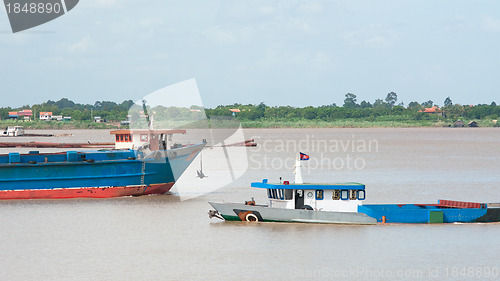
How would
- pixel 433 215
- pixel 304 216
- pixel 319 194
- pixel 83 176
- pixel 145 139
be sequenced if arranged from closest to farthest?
pixel 304 216 < pixel 319 194 < pixel 433 215 < pixel 83 176 < pixel 145 139

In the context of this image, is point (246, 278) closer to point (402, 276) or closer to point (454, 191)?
point (402, 276)

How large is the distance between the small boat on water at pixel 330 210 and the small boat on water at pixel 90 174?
9388 mm

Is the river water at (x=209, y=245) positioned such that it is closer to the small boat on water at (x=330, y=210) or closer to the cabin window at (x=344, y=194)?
the small boat on water at (x=330, y=210)

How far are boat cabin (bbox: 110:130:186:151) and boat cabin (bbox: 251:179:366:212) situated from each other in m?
12.9

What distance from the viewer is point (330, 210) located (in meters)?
32.6

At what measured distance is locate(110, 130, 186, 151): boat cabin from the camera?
44.4 m

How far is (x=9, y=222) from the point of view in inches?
1394

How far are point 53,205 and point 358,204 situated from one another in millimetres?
16464

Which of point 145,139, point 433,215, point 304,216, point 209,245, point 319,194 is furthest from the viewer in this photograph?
point 145,139

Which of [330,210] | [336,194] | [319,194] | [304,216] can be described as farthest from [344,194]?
[304,216]

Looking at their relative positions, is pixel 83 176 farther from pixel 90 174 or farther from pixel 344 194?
→ pixel 344 194

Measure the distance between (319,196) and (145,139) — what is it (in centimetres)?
1568

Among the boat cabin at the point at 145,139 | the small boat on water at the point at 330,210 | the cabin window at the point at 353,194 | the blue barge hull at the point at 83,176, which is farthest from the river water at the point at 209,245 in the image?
the boat cabin at the point at 145,139

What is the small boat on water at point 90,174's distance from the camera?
40.9 metres
